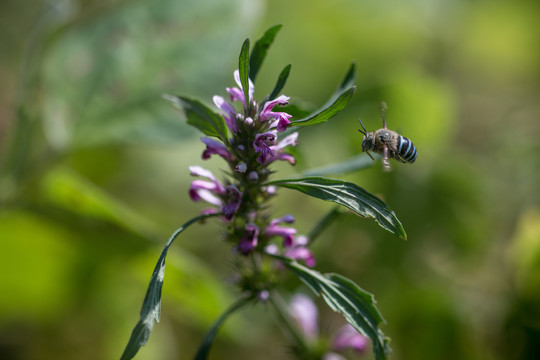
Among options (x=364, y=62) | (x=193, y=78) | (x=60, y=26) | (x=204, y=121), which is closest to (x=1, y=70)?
(x=60, y=26)

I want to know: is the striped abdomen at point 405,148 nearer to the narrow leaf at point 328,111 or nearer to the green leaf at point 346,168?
the green leaf at point 346,168

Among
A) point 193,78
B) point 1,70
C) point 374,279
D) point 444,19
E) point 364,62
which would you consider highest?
point 444,19

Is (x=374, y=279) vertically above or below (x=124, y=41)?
below

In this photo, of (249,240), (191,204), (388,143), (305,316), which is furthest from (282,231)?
(191,204)

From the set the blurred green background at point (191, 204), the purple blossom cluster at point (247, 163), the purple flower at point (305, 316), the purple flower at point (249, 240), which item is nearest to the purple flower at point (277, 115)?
the purple blossom cluster at point (247, 163)

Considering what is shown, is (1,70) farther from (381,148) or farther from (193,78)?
(381,148)

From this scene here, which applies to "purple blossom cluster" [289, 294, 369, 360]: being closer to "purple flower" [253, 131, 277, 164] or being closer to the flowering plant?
the flowering plant
